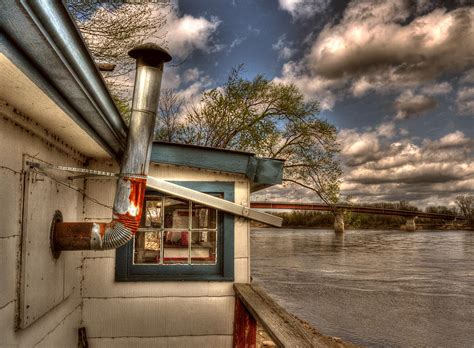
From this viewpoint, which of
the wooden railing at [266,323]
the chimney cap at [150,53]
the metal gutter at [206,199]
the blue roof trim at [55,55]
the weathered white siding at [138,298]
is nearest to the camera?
the blue roof trim at [55,55]

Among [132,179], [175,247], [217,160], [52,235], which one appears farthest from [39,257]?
[217,160]

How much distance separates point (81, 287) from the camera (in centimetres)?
457

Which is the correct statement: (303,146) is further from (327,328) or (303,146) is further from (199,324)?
(199,324)

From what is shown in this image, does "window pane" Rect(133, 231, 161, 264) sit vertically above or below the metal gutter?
below

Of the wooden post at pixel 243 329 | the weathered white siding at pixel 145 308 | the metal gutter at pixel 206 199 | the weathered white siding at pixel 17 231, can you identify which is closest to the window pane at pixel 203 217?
the metal gutter at pixel 206 199

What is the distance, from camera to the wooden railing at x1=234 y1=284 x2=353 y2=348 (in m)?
2.78

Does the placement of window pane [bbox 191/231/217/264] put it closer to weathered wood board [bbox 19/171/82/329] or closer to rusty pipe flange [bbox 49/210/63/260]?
weathered wood board [bbox 19/171/82/329]

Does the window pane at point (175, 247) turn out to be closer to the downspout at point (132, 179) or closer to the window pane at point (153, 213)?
the window pane at point (153, 213)

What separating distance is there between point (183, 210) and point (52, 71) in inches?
121

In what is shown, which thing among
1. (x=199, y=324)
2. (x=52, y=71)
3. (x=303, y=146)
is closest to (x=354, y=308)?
(x=303, y=146)

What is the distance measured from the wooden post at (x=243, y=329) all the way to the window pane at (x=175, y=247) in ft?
2.88

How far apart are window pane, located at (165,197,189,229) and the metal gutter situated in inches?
14.6

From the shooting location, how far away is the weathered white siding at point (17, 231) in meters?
2.55

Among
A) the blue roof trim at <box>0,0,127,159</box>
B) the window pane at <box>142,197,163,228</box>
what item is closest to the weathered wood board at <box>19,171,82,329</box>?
the blue roof trim at <box>0,0,127,159</box>
